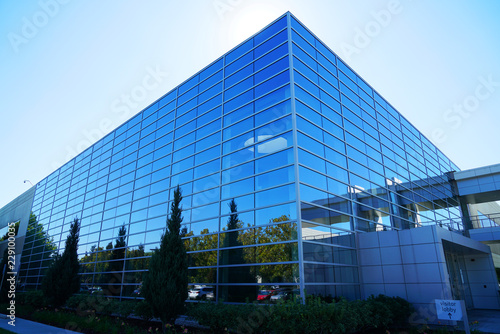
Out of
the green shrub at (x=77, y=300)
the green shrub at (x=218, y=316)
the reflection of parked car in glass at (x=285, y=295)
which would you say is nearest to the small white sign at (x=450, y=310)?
the reflection of parked car in glass at (x=285, y=295)

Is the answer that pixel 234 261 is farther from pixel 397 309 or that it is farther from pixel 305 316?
pixel 397 309

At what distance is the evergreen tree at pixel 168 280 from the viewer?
12672 millimetres

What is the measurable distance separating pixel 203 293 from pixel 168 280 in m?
3.23

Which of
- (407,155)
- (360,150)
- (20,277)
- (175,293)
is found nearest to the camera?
(175,293)

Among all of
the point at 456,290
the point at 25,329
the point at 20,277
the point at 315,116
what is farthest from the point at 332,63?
the point at 20,277

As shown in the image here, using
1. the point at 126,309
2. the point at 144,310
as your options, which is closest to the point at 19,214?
the point at 126,309

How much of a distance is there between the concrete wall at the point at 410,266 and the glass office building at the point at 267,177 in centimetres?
80

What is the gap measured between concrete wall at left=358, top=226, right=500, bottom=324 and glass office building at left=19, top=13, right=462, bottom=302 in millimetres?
805

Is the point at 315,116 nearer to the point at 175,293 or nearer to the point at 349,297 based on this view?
the point at 349,297

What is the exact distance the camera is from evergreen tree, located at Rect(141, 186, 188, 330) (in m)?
12.7

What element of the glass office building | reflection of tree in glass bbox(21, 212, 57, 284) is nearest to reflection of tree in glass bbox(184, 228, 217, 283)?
the glass office building

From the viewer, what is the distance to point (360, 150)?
18766mm

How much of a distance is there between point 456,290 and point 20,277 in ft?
142

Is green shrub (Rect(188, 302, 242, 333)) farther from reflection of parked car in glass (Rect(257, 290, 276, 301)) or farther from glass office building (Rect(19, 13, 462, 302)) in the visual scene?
glass office building (Rect(19, 13, 462, 302))
